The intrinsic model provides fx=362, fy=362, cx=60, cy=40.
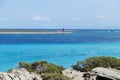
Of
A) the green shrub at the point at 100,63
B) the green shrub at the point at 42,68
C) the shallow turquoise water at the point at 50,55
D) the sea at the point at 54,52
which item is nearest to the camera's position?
the green shrub at the point at 42,68

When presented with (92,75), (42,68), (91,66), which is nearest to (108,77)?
(92,75)

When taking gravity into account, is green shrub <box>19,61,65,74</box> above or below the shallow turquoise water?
above

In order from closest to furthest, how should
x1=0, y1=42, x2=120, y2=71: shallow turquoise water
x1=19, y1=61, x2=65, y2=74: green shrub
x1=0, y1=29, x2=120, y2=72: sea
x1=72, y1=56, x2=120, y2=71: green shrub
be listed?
x1=19, y1=61, x2=65, y2=74: green shrub
x1=72, y1=56, x2=120, y2=71: green shrub
x1=0, y1=42, x2=120, y2=71: shallow turquoise water
x1=0, y1=29, x2=120, y2=72: sea

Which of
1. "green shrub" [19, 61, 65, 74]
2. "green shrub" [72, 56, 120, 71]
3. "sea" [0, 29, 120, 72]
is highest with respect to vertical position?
"green shrub" [19, 61, 65, 74]

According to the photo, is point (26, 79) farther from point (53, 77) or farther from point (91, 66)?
point (91, 66)

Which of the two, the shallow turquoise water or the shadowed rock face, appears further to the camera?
the shallow turquoise water

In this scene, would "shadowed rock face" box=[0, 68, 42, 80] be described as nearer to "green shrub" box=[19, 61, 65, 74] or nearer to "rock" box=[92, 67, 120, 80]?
"rock" box=[92, 67, 120, 80]

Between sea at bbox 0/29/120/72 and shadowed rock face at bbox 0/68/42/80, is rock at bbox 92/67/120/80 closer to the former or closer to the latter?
shadowed rock face at bbox 0/68/42/80

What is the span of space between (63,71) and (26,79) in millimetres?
6324

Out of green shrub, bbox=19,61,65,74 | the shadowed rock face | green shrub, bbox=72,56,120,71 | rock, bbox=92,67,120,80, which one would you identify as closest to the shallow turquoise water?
green shrub, bbox=72,56,120,71

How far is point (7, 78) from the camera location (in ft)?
52.4

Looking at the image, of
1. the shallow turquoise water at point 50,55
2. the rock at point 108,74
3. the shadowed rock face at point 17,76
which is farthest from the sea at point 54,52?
the rock at point 108,74

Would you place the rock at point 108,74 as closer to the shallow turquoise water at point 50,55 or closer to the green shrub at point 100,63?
the green shrub at point 100,63

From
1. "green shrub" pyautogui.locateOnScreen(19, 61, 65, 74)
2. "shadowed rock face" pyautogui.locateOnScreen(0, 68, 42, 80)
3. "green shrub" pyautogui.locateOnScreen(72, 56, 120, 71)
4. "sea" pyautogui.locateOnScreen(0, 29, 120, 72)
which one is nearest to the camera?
"shadowed rock face" pyautogui.locateOnScreen(0, 68, 42, 80)
